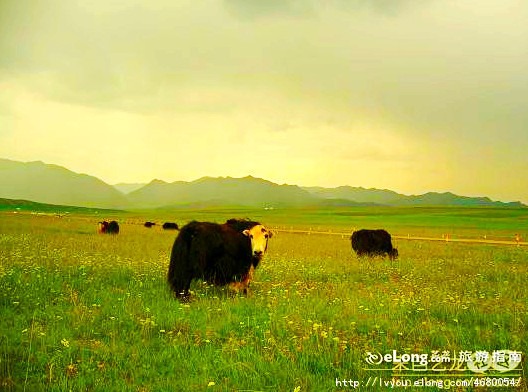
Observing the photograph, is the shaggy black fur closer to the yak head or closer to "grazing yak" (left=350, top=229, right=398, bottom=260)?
the yak head

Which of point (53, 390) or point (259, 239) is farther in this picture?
point (259, 239)

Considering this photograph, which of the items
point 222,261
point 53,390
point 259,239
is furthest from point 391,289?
point 53,390

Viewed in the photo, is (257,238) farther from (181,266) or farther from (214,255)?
(181,266)

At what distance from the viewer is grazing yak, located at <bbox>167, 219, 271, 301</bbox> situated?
1204 cm

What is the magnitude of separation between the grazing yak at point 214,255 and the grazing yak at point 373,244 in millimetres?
13489

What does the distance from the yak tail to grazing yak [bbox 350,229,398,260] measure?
52.1 feet

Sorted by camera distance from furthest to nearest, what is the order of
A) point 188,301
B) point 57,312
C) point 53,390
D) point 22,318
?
point 188,301 → point 57,312 → point 22,318 → point 53,390

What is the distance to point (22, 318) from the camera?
914 cm

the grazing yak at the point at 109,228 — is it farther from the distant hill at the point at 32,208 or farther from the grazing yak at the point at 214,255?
the distant hill at the point at 32,208

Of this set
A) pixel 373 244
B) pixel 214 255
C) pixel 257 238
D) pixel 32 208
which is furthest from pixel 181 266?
pixel 32 208

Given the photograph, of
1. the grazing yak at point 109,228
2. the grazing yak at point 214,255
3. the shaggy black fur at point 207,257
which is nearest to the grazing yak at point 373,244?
the grazing yak at point 214,255

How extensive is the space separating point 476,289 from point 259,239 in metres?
7.63

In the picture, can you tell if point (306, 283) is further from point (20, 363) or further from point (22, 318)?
point (20, 363)

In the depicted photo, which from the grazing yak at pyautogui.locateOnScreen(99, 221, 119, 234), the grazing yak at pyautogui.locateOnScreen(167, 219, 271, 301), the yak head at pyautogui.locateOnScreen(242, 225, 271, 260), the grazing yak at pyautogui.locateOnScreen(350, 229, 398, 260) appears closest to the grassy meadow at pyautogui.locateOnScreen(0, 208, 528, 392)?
the grazing yak at pyautogui.locateOnScreen(167, 219, 271, 301)
